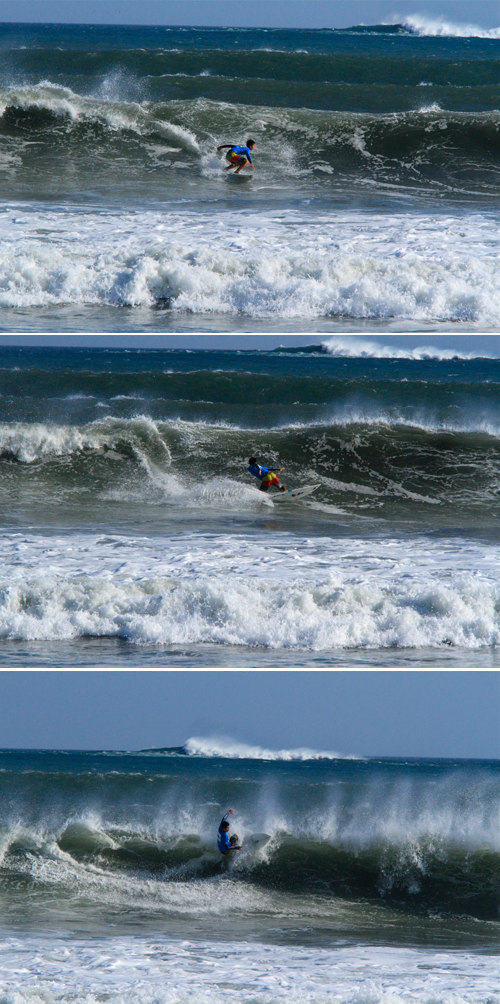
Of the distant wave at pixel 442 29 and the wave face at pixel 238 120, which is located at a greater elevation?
the distant wave at pixel 442 29

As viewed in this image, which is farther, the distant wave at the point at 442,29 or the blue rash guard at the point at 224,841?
the distant wave at the point at 442,29

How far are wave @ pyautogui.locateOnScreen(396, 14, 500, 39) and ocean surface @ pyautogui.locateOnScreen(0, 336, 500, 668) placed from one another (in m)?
8.84

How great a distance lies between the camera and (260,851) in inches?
371

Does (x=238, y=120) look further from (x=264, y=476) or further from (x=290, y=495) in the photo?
(x=290, y=495)

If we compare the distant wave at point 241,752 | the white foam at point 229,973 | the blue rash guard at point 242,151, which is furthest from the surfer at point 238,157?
the distant wave at point 241,752

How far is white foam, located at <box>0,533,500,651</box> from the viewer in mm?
7891

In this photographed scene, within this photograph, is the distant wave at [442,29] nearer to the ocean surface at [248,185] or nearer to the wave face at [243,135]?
the ocean surface at [248,185]

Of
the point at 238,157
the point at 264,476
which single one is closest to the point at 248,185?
the point at 238,157

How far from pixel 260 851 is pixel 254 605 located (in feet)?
11.4

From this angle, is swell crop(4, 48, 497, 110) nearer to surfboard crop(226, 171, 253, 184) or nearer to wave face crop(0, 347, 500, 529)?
surfboard crop(226, 171, 253, 184)

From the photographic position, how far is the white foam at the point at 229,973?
18.5 ft

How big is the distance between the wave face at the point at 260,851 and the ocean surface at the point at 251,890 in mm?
26

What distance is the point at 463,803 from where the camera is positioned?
10.1 meters

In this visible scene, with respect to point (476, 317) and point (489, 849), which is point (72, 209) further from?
point (489, 849)
